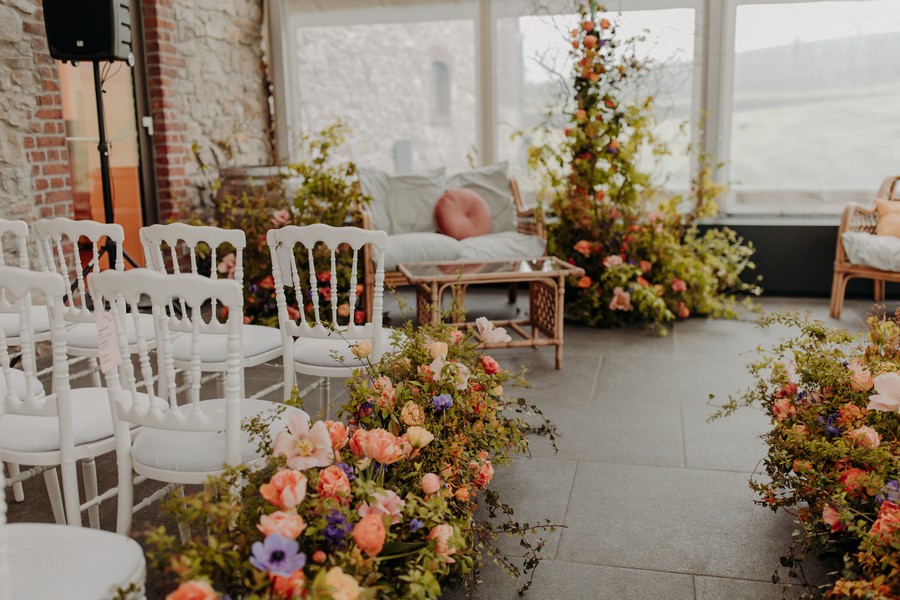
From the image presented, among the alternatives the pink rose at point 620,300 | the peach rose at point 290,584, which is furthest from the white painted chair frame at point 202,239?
the pink rose at point 620,300

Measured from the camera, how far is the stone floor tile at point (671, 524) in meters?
2.22

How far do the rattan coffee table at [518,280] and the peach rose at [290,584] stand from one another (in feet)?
8.19

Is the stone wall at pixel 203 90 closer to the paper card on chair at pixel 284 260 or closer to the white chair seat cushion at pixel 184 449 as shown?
the paper card on chair at pixel 284 260

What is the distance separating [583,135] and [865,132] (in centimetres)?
222

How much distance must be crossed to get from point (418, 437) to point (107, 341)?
67cm

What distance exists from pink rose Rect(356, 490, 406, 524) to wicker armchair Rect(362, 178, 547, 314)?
2.69 metres

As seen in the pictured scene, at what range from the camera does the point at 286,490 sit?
140 cm

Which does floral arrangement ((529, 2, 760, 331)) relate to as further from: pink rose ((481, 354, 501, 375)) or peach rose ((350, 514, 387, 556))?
peach rose ((350, 514, 387, 556))

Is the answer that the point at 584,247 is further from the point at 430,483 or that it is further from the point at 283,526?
Result: the point at 283,526

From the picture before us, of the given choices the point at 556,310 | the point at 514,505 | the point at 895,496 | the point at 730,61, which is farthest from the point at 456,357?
the point at 730,61

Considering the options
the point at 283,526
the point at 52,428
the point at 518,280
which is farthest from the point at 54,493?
the point at 518,280

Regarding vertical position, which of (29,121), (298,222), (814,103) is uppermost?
(814,103)

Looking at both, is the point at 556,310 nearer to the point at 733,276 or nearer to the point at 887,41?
the point at 733,276

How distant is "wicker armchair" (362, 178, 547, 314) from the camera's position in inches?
175
